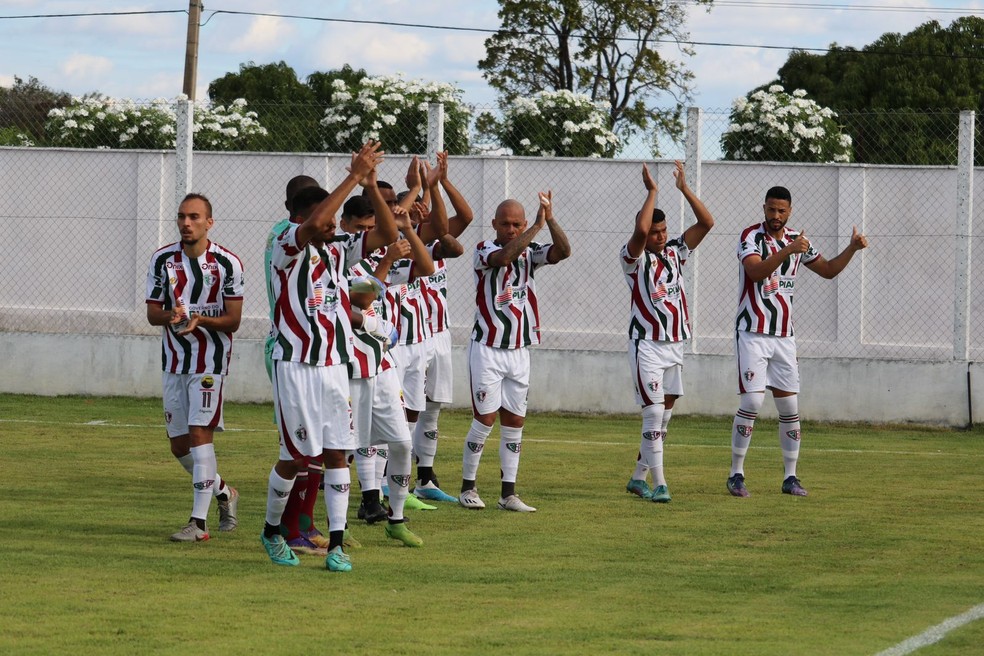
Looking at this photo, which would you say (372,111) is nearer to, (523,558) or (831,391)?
(831,391)

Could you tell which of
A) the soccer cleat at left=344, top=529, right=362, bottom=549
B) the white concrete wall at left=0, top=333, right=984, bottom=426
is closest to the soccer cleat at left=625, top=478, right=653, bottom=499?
the soccer cleat at left=344, top=529, right=362, bottom=549

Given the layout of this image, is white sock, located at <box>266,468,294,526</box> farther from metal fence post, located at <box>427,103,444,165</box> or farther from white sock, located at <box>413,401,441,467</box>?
metal fence post, located at <box>427,103,444,165</box>

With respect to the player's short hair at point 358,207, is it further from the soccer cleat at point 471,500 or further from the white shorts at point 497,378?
the soccer cleat at point 471,500

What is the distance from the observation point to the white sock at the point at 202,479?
8.98 metres

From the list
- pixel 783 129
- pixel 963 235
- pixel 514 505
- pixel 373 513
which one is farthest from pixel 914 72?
pixel 373 513

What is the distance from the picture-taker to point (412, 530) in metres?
9.60

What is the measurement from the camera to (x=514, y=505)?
10453mm

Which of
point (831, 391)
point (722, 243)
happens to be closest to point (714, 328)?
point (722, 243)

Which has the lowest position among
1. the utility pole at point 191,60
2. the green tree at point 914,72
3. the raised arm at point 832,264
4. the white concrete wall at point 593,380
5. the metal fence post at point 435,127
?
the white concrete wall at point 593,380

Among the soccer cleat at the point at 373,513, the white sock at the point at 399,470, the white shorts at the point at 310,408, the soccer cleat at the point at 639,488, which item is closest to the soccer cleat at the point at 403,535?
the white sock at the point at 399,470

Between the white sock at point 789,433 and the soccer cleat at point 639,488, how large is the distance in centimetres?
115

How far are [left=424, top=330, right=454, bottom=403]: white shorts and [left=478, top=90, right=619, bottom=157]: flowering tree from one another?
8.03 meters

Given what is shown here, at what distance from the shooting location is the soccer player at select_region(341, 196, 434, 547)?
28.5ft

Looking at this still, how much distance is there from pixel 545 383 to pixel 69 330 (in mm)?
6858
